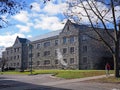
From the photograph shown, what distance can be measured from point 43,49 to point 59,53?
10.7 meters

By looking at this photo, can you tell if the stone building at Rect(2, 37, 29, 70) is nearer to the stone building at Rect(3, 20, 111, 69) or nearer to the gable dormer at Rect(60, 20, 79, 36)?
the stone building at Rect(3, 20, 111, 69)

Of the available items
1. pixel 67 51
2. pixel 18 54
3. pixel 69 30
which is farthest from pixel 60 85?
pixel 18 54

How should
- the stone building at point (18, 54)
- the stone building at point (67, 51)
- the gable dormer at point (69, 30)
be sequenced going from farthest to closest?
the stone building at point (18, 54)
the gable dormer at point (69, 30)
the stone building at point (67, 51)

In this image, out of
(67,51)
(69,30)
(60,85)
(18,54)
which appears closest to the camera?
(60,85)

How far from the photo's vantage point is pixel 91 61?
2773 inches

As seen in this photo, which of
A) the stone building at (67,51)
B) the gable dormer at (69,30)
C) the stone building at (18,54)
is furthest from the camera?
the stone building at (18,54)

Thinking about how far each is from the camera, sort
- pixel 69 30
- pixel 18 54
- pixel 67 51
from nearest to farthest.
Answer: pixel 67 51 → pixel 69 30 → pixel 18 54

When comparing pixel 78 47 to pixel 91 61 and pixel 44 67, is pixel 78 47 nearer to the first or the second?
pixel 91 61

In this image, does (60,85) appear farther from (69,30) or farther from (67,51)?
(69,30)

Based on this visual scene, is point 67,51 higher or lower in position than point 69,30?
lower

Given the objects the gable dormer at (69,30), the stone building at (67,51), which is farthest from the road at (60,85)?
the gable dormer at (69,30)

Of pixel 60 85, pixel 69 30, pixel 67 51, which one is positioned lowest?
pixel 60 85

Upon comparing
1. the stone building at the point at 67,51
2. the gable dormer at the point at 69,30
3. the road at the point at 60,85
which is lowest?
the road at the point at 60,85

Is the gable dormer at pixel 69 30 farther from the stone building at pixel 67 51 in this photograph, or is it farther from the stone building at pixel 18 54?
the stone building at pixel 18 54
